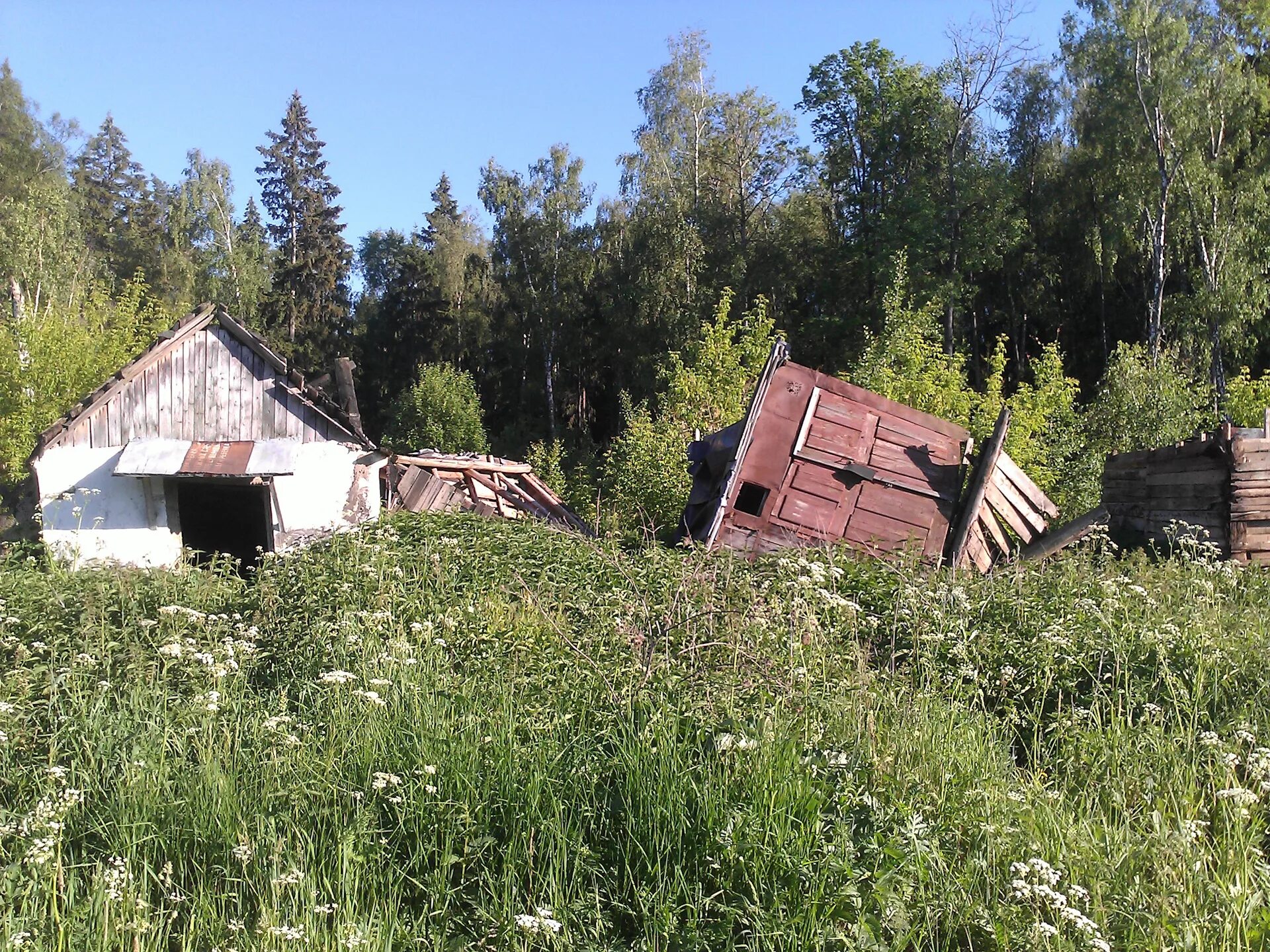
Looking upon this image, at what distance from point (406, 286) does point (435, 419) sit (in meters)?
11.3

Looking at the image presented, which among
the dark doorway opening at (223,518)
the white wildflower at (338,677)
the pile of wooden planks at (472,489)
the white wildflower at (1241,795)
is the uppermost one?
the pile of wooden planks at (472,489)

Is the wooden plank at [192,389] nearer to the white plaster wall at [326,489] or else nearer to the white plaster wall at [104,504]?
the white plaster wall at [104,504]

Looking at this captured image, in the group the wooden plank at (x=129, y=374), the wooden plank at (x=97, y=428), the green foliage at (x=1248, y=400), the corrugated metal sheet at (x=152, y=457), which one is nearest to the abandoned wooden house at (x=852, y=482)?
the corrugated metal sheet at (x=152, y=457)

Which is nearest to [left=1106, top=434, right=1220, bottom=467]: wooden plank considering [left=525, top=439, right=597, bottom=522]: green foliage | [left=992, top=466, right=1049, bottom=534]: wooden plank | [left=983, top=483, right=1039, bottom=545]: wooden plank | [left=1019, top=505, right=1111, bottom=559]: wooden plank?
[left=1019, top=505, right=1111, bottom=559]: wooden plank

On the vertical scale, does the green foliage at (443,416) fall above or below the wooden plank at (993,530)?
above

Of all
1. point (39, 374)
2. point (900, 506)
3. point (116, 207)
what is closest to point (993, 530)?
point (900, 506)

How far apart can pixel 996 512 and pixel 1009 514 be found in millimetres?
149

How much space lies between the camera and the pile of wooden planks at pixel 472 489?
46.4ft

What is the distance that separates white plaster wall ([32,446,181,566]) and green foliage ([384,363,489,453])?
900 inches

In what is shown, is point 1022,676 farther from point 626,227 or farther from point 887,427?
point 626,227

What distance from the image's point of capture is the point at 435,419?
3703 cm

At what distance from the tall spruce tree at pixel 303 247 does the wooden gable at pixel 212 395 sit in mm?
29354

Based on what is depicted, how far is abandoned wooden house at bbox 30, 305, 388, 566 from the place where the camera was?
41.1 feet

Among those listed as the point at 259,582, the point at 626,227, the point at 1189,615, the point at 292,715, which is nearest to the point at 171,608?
the point at 292,715
